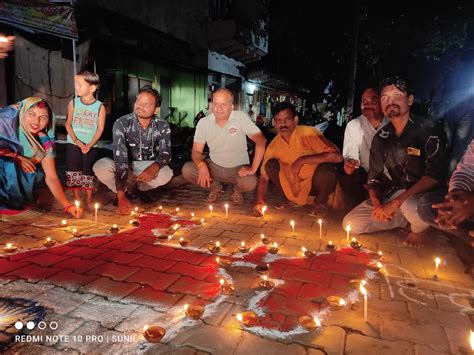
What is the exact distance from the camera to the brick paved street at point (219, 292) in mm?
2182

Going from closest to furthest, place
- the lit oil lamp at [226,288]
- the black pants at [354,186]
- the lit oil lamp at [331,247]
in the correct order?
the lit oil lamp at [226,288] < the lit oil lamp at [331,247] < the black pants at [354,186]

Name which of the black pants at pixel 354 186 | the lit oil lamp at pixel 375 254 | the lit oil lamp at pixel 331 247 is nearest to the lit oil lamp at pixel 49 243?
the lit oil lamp at pixel 331 247

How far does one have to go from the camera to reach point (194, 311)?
8.08ft

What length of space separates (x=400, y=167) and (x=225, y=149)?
8.95ft

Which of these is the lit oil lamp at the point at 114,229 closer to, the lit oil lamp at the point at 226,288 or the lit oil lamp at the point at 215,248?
the lit oil lamp at the point at 215,248

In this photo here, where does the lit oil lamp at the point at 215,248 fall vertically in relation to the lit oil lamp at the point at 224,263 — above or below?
above

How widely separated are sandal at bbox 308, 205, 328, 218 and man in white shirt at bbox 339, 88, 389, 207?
46 centimetres

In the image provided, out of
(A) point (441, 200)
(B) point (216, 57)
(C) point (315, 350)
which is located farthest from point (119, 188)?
(B) point (216, 57)

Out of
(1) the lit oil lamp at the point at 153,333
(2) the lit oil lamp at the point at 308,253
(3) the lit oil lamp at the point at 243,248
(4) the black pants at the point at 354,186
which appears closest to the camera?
(1) the lit oil lamp at the point at 153,333

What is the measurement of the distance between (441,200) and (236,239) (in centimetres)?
234

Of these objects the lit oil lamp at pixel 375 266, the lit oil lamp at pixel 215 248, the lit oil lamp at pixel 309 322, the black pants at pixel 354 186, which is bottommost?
the lit oil lamp at pixel 309 322

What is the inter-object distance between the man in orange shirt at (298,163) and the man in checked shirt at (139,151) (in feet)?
5.53

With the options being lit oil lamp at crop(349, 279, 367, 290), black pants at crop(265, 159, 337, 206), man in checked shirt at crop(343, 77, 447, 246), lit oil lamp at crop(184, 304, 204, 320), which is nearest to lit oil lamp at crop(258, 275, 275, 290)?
lit oil lamp at crop(184, 304, 204, 320)

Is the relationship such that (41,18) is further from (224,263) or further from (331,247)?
(331,247)
